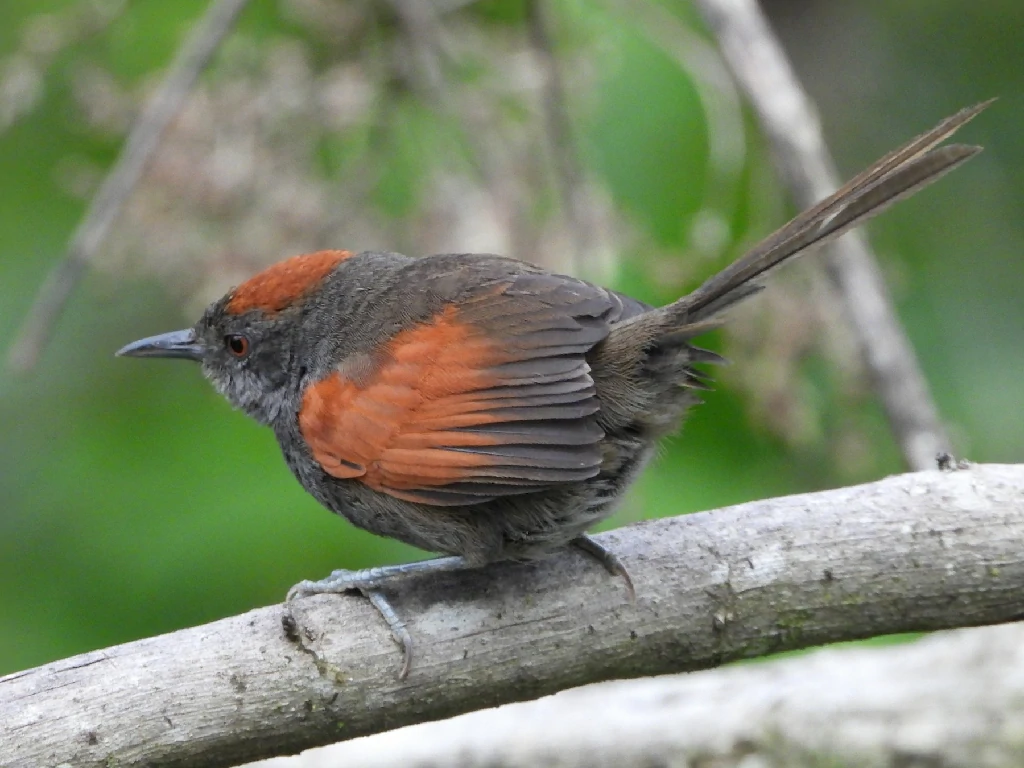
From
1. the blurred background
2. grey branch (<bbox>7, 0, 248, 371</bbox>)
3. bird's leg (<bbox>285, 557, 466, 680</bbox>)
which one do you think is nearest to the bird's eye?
grey branch (<bbox>7, 0, 248, 371</bbox>)

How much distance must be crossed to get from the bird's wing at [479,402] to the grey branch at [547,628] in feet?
1.12

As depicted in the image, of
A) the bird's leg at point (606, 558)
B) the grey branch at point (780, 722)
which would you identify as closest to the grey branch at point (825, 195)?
the bird's leg at point (606, 558)

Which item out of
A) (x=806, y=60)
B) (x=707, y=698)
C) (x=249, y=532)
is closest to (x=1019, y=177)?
(x=806, y=60)

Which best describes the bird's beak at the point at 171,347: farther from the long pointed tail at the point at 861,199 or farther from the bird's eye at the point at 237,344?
the long pointed tail at the point at 861,199

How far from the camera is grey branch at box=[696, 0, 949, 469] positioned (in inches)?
145

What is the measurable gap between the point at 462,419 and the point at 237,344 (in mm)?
1057

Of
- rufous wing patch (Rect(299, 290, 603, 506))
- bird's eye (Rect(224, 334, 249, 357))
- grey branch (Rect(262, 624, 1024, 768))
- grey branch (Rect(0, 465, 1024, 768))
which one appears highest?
bird's eye (Rect(224, 334, 249, 357))

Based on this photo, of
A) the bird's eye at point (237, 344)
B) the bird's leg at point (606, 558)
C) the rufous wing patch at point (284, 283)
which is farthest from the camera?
the bird's eye at point (237, 344)

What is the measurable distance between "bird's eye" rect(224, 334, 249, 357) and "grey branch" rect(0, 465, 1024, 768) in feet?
3.20

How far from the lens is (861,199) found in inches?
123

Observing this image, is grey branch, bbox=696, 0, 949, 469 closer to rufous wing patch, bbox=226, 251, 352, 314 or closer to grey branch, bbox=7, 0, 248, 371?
rufous wing patch, bbox=226, 251, 352, 314

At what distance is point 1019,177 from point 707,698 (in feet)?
10.00

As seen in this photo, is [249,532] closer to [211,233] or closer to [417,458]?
[211,233]

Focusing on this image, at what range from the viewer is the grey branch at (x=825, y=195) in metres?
3.68
